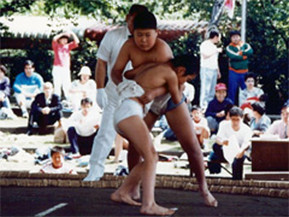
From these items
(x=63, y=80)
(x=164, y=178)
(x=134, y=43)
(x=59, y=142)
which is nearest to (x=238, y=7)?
(x=63, y=80)

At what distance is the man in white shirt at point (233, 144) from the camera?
7008 millimetres

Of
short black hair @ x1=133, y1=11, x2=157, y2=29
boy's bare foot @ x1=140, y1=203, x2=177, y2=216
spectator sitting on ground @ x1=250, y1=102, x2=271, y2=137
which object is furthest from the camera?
spectator sitting on ground @ x1=250, y1=102, x2=271, y2=137

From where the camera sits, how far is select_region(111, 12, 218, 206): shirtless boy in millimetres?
4562

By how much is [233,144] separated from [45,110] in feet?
12.1

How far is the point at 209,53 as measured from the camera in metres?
10.9

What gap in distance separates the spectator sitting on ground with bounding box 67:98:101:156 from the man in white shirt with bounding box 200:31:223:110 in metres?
2.58

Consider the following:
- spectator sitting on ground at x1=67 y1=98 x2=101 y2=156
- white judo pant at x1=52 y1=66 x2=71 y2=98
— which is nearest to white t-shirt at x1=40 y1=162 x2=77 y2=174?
spectator sitting on ground at x1=67 y1=98 x2=101 y2=156

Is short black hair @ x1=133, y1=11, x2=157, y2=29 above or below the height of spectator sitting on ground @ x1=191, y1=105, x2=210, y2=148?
above

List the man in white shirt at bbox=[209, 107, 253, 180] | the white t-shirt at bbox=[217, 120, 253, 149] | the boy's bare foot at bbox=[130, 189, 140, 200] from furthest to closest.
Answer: the white t-shirt at bbox=[217, 120, 253, 149], the man in white shirt at bbox=[209, 107, 253, 180], the boy's bare foot at bbox=[130, 189, 140, 200]

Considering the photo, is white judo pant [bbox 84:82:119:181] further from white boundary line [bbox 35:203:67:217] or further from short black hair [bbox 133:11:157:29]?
short black hair [bbox 133:11:157:29]

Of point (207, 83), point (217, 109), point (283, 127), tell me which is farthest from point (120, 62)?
point (207, 83)

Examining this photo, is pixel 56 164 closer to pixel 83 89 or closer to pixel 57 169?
pixel 57 169

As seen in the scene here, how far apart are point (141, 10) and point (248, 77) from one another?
5228 mm

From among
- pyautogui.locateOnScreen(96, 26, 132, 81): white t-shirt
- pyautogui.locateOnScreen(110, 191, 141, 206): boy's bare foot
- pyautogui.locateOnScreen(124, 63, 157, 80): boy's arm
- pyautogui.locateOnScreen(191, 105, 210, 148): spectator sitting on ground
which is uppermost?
pyautogui.locateOnScreen(96, 26, 132, 81): white t-shirt
